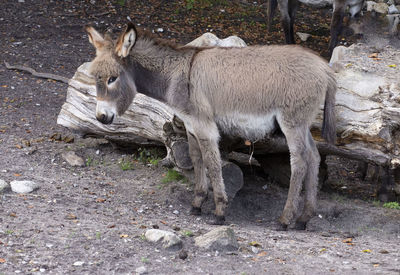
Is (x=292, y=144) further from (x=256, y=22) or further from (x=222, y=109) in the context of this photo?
(x=256, y=22)

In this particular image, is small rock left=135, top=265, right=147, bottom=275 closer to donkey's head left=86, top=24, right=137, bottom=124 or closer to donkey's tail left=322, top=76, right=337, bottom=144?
donkey's head left=86, top=24, right=137, bottom=124

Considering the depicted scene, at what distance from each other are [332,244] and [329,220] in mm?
945

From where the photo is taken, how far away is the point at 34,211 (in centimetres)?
453

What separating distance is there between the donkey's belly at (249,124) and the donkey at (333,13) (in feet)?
16.8

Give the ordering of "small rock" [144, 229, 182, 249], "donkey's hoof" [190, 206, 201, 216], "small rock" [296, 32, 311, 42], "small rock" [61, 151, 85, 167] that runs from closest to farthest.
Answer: "small rock" [144, 229, 182, 249] → "donkey's hoof" [190, 206, 201, 216] → "small rock" [61, 151, 85, 167] → "small rock" [296, 32, 311, 42]

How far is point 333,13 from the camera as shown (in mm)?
9609

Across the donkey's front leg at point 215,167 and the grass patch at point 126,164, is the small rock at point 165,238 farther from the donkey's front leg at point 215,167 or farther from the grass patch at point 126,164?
the grass patch at point 126,164

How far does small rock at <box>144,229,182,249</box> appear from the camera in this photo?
4.02 metres

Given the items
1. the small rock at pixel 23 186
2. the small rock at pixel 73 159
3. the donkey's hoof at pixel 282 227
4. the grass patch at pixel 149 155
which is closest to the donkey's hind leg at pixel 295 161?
the donkey's hoof at pixel 282 227

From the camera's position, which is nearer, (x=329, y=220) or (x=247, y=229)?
(x=247, y=229)

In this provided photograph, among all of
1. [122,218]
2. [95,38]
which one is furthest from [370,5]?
[122,218]

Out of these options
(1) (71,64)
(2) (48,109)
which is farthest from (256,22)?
(2) (48,109)

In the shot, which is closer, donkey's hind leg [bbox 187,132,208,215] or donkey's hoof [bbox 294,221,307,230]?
donkey's hoof [bbox 294,221,307,230]

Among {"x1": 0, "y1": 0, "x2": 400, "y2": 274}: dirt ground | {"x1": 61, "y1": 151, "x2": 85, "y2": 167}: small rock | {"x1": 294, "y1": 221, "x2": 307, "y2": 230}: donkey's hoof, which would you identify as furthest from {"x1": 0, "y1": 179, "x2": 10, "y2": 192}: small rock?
{"x1": 294, "y1": 221, "x2": 307, "y2": 230}: donkey's hoof
